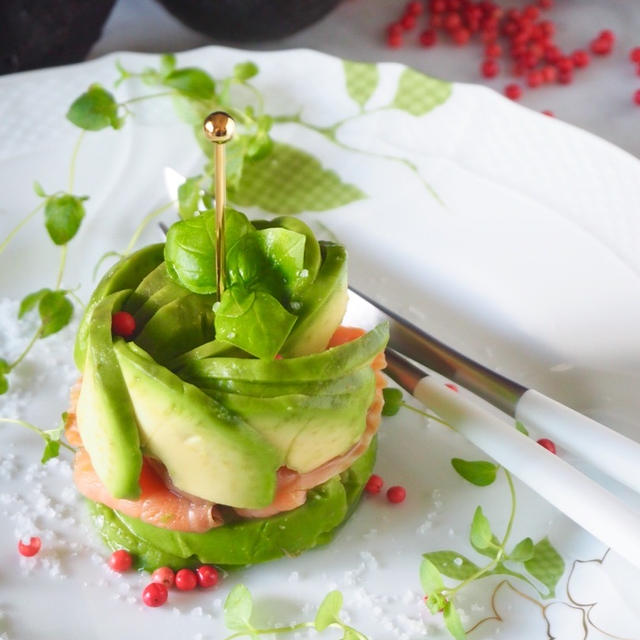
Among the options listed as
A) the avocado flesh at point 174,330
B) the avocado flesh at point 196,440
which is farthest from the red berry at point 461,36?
the avocado flesh at point 196,440

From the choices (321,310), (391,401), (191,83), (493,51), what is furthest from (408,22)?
(321,310)

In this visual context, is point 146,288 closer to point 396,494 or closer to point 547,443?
point 396,494

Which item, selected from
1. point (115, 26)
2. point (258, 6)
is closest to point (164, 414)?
point (258, 6)

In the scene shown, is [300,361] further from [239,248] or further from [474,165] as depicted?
[474,165]

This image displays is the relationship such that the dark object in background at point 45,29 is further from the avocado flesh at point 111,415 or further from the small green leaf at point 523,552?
the small green leaf at point 523,552

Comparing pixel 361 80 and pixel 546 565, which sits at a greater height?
pixel 361 80

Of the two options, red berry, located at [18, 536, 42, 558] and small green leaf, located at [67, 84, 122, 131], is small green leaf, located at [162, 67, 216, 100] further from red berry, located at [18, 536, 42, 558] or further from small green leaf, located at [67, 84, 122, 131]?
red berry, located at [18, 536, 42, 558]

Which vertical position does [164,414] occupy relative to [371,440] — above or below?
above
